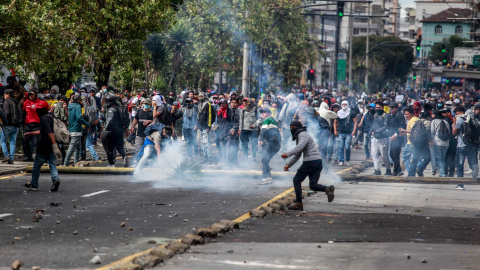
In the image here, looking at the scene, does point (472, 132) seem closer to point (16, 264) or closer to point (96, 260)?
point (96, 260)

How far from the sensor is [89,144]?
62.7ft

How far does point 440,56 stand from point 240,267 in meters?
120

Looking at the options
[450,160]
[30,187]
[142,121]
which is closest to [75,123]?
[142,121]

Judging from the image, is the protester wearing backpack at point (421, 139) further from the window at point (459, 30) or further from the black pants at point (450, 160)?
the window at point (459, 30)

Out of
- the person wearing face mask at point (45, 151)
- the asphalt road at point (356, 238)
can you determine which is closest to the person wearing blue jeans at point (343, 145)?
the asphalt road at point (356, 238)

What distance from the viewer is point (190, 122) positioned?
20000mm

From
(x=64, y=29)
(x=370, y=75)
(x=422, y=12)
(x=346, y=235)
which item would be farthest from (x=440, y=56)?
(x=346, y=235)

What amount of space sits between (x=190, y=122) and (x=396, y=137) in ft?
18.7

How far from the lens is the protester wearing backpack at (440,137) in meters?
16.2

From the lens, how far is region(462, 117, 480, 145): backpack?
16156 mm

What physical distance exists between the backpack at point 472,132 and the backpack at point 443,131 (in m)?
0.36

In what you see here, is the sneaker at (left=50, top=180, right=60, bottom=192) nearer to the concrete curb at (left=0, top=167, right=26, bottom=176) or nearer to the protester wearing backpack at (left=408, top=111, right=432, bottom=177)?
the concrete curb at (left=0, top=167, right=26, bottom=176)

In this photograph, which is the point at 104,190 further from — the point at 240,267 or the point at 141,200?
the point at 240,267

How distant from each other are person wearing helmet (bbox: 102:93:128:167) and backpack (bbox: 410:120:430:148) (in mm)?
6681
